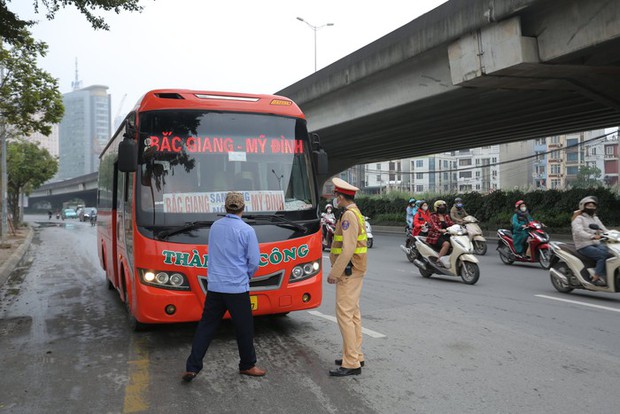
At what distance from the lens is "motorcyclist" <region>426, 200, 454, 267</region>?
11.0 metres

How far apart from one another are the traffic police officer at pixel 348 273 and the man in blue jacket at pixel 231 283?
0.72 meters

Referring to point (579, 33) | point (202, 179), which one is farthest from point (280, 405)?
point (579, 33)

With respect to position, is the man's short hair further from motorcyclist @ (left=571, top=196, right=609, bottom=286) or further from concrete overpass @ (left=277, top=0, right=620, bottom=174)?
concrete overpass @ (left=277, top=0, right=620, bottom=174)

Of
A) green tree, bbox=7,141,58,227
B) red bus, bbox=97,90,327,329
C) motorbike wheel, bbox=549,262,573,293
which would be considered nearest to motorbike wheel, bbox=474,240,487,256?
motorbike wheel, bbox=549,262,573,293

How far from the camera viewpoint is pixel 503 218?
24219mm

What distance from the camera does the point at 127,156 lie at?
5.70 metres

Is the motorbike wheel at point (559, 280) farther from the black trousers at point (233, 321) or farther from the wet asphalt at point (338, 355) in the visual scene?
the black trousers at point (233, 321)

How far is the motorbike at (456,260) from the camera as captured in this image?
10.4 m

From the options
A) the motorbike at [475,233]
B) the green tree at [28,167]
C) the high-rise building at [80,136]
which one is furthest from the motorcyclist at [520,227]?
the high-rise building at [80,136]

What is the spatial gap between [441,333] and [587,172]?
78.5 metres

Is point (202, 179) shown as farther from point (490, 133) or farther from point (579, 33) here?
point (490, 133)

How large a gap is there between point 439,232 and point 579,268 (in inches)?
117

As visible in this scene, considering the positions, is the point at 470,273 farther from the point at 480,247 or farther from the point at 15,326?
the point at 15,326

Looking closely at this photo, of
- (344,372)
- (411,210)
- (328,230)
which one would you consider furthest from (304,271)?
(411,210)
